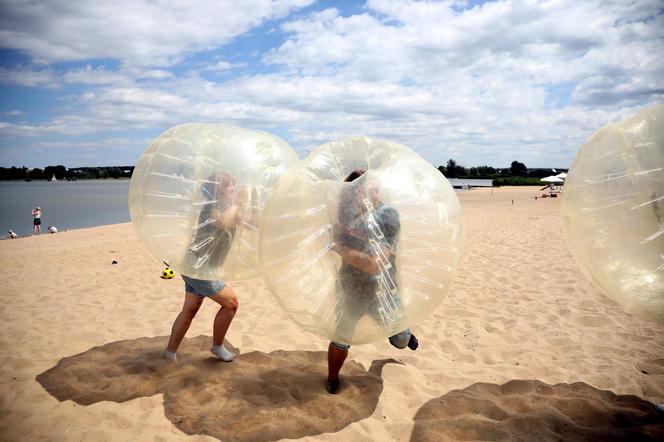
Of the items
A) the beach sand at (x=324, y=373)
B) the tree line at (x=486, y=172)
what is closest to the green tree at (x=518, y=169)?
the tree line at (x=486, y=172)

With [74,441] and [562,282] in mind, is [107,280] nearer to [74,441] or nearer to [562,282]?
[74,441]

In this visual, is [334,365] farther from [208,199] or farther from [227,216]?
[208,199]

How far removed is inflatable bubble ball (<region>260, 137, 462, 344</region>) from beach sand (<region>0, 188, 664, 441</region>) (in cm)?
95

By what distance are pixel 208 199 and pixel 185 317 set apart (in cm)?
134

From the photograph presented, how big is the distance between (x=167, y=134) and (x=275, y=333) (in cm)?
252

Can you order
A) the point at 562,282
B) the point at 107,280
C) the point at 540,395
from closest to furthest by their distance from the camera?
the point at 540,395
the point at 562,282
the point at 107,280

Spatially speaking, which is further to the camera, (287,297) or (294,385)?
(294,385)

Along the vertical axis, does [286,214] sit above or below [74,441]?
above

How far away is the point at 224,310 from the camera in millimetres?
3723

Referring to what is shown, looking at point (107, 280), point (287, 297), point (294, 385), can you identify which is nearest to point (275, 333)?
point (294, 385)

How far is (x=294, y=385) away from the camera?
3.48m

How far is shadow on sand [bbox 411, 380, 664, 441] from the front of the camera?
109 inches

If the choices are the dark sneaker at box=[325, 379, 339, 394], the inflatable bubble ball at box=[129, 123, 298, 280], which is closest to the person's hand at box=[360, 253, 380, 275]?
the inflatable bubble ball at box=[129, 123, 298, 280]

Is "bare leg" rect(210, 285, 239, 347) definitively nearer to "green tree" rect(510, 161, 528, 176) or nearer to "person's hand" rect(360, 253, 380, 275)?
"person's hand" rect(360, 253, 380, 275)
